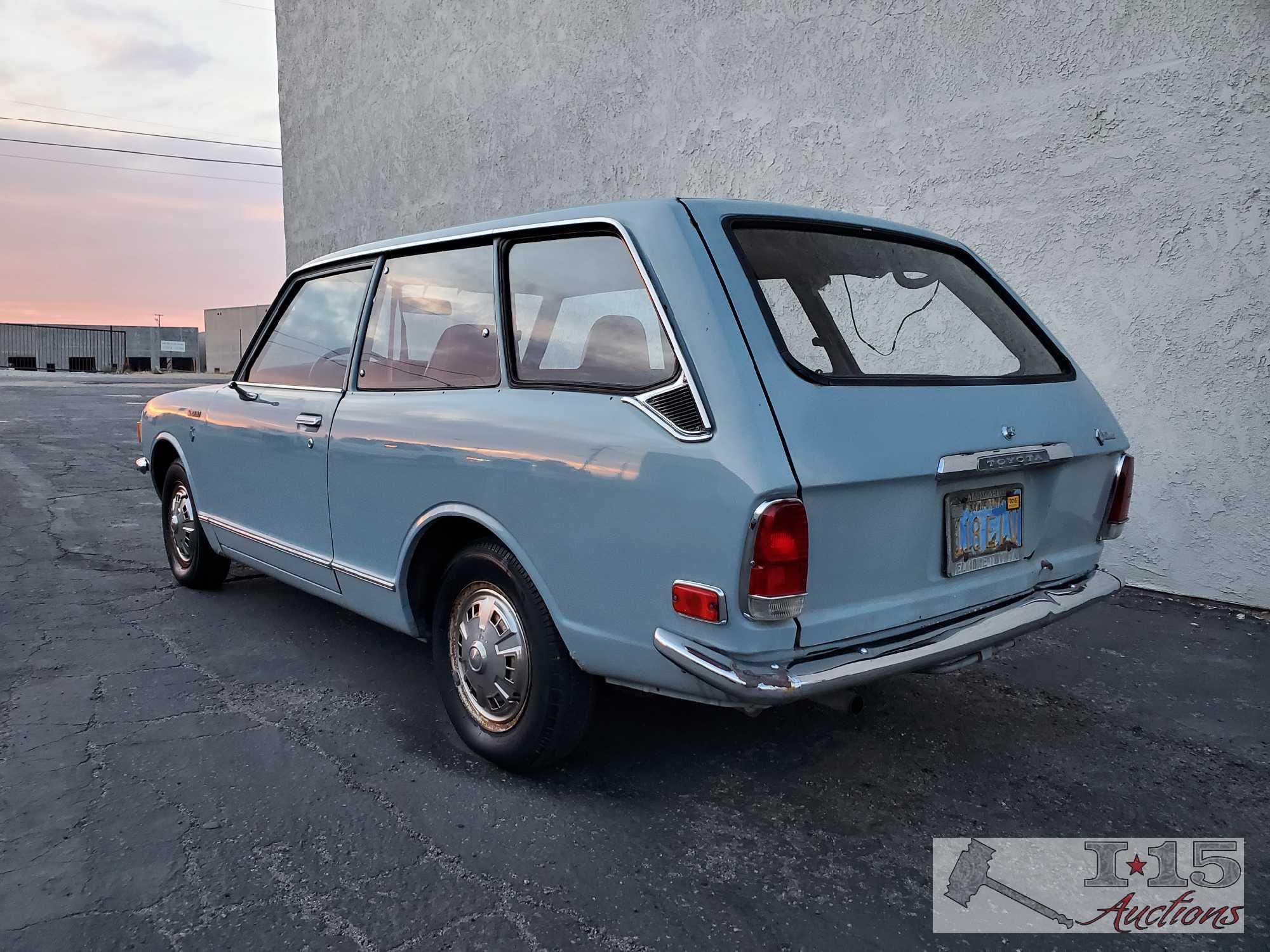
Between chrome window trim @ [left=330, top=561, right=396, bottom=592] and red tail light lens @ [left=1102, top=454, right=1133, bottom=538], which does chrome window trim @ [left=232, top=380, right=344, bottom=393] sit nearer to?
chrome window trim @ [left=330, top=561, right=396, bottom=592]

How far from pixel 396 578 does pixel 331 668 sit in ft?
3.15

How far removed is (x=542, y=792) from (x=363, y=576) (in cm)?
109

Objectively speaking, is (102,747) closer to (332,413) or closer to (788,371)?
(332,413)

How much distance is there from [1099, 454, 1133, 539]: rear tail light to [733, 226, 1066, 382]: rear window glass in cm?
38

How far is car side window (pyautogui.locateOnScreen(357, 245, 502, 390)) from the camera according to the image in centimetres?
303

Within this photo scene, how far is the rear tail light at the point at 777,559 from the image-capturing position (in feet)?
7.03

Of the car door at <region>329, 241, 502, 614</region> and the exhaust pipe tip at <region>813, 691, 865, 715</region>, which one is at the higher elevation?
the car door at <region>329, 241, 502, 614</region>

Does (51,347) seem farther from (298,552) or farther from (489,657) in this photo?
(489,657)

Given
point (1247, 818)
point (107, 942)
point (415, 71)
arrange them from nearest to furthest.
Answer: point (107, 942)
point (1247, 818)
point (415, 71)

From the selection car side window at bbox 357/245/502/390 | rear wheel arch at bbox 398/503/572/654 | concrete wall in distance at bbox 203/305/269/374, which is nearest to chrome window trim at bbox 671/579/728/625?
rear wheel arch at bbox 398/503/572/654

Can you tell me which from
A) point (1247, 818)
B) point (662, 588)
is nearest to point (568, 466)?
point (662, 588)

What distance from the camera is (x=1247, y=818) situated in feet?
8.89

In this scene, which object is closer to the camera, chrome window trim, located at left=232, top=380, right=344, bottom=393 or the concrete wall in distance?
chrome window trim, located at left=232, top=380, right=344, bottom=393

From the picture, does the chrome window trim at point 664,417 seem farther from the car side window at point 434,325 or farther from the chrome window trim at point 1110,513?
the chrome window trim at point 1110,513
